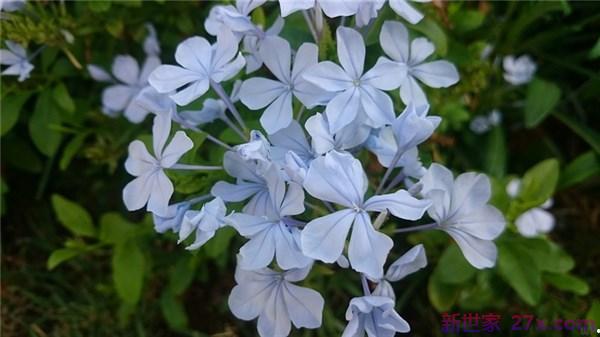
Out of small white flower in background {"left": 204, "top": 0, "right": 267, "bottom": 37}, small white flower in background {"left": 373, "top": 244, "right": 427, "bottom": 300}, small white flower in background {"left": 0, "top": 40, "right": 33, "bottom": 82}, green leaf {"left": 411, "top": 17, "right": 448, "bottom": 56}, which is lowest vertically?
small white flower in background {"left": 373, "top": 244, "right": 427, "bottom": 300}

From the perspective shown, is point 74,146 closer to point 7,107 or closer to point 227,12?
point 7,107

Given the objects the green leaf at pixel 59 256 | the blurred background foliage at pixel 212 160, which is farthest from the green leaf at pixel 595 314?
the green leaf at pixel 59 256

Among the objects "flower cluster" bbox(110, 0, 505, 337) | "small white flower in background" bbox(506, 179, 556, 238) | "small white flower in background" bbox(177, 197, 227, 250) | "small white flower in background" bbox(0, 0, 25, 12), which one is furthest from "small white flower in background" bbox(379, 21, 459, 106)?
"small white flower in background" bbox(0, 0, 25, 12)

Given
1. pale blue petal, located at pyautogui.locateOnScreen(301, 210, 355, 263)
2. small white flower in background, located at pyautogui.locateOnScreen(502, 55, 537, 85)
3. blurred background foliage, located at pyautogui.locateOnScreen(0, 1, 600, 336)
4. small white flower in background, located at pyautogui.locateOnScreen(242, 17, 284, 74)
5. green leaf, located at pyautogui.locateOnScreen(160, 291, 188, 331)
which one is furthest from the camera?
small white flower in background, located at pyautogui.locateOnScreen(502, 55, 537, 85)

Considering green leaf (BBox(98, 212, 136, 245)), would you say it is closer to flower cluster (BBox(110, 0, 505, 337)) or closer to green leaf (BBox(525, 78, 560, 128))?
flower cluster (BBox(110, 0, 505, 337))

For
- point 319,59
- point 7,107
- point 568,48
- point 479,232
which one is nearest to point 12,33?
point 7,107

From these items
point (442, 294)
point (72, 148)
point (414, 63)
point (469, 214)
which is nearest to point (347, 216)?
point (469, 214)

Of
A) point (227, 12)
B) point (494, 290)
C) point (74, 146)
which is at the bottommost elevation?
point (494, 290)
